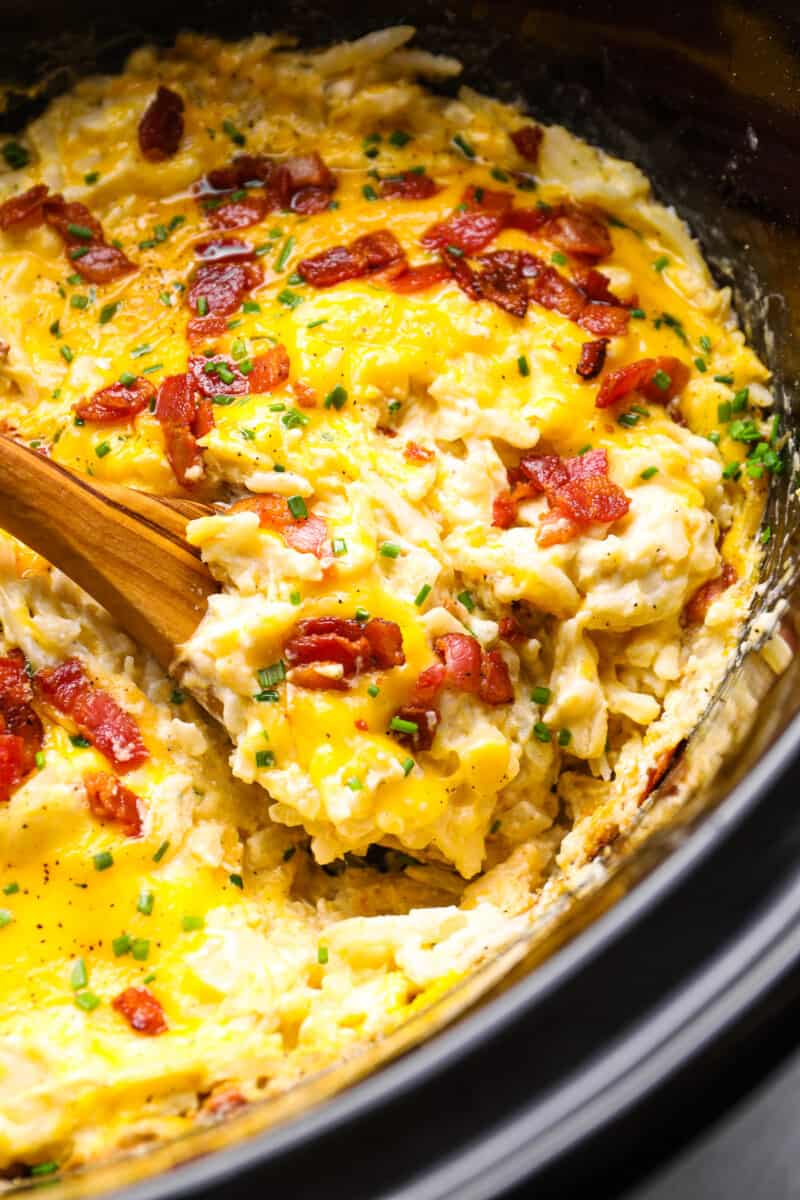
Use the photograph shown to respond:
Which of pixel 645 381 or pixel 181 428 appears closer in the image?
pixel 181 428

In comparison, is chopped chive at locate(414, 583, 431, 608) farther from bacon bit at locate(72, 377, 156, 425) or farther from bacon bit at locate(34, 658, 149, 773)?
bacon bit at locate(72, 377, 156, 425)

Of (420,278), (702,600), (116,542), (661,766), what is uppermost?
(420,278)

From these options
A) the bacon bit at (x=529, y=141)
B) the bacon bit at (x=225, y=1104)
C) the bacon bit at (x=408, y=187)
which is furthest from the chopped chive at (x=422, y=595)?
the bacon bit at (x=529, y=141)

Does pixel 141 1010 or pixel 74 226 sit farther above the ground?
pixel 74 226

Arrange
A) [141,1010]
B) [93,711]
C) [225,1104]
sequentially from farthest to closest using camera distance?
1. [93,711]
2. [141,1010]
3. [225,1104]

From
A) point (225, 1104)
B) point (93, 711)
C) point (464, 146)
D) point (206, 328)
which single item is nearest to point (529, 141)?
point (464, 146)

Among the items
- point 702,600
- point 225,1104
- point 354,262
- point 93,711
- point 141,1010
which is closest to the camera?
point 225,1104

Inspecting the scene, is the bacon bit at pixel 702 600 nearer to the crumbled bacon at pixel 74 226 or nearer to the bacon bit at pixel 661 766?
the bacon bit at pixel 661 766

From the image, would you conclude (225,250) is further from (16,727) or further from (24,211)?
(16,727)

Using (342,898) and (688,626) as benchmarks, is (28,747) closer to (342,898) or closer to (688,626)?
(342,898)
